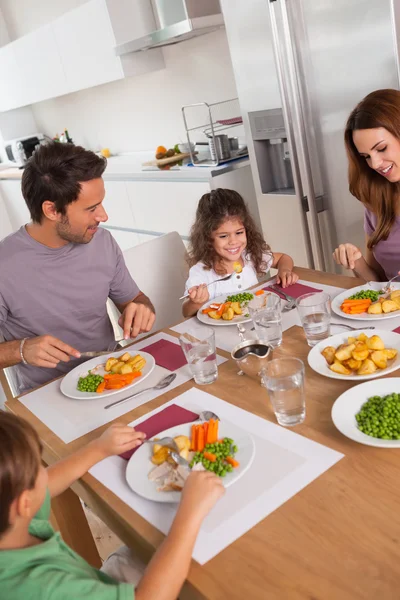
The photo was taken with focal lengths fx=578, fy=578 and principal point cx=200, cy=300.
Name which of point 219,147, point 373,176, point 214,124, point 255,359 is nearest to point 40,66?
point 214,124

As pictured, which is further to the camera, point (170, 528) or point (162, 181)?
point (162, 181)

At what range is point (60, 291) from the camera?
1916mm

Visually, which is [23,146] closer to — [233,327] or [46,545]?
[233,327]

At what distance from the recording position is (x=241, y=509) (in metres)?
0.89

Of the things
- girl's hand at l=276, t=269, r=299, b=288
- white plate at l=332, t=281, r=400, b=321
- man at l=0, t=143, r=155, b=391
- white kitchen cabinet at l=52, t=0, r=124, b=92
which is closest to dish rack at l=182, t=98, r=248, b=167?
white kitchen cabinet at l=52, t=0, r=124, b=92

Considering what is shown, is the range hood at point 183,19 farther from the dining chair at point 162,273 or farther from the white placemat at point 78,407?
the white placemat at point 78,407

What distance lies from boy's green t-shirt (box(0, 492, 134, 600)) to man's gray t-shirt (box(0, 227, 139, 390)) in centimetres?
94

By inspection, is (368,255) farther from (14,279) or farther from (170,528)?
(170,528)

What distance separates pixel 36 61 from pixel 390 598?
5.06 meters

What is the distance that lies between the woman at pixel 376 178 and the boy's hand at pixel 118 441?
934 mm

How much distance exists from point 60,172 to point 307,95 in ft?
4.60

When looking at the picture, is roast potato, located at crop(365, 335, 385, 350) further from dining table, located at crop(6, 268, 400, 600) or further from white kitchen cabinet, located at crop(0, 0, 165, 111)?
white kitchen cabinet, located at crop(0, 0, 165, 111)

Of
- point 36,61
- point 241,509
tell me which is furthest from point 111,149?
point 241,509

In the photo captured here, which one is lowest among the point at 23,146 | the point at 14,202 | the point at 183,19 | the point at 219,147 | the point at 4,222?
the point at 4,222
